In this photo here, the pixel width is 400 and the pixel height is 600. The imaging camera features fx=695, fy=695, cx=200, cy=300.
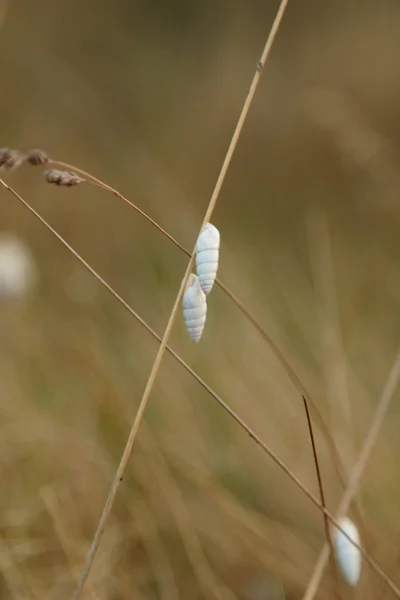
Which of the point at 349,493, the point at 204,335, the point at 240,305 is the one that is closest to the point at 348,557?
the point at 349,493

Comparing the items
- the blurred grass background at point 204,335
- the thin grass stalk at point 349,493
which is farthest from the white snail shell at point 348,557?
the blurred grass background at point 204,335

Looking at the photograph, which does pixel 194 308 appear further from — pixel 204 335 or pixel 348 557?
pixel 204 335

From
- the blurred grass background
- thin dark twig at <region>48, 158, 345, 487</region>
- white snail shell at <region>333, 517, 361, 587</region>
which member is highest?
thin dark twig at <region>48, 158, 345, 487</region>

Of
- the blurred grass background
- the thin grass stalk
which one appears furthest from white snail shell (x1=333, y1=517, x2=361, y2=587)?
the blurred grass background

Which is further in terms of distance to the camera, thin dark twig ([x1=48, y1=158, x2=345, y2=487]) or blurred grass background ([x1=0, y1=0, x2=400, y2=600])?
blurred grass background ([x1=0, y1=0, x2=400, y2=600])

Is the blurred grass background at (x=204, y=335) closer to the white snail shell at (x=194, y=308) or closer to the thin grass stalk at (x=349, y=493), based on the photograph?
the thin grass stalk at (x=349, y=493)

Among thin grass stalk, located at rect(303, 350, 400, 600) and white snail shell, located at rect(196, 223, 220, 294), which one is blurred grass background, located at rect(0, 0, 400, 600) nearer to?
thin grass stalk, located at rect(303, 350, 400, 600)
